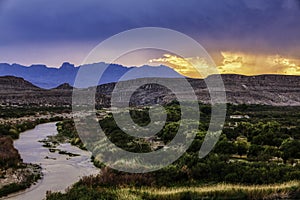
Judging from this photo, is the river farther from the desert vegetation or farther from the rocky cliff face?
the rocky cliff face

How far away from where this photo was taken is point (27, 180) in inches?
788

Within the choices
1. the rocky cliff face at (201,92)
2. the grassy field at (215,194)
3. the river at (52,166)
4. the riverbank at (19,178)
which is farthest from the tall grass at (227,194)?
the rocky cliff face at (201,92)

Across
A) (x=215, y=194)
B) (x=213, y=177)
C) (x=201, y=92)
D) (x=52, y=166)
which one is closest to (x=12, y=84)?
(x=201, y=92)

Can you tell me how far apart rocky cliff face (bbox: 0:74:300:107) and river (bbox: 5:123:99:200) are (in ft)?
245

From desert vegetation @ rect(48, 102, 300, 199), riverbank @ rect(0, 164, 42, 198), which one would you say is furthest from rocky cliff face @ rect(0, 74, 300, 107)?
riverbank @ rect(0, 164, 42, 198)

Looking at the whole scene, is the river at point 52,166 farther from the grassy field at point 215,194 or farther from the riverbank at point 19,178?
the grassy field at point 215,194

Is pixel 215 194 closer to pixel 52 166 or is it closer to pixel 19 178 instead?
pixel 19 178

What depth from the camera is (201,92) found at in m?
120

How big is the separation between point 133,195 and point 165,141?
16.6 meters

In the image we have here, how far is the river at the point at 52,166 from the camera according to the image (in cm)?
1870

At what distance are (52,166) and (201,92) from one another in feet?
322

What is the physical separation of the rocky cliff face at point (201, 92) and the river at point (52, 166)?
74622mm

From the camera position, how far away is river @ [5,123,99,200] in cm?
1870

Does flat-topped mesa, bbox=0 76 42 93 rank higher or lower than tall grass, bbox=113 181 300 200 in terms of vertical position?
higher
